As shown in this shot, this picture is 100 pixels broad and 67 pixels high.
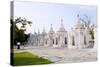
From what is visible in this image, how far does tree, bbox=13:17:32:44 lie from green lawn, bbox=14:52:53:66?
0.56 ft

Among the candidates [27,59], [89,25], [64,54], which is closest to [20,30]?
[27,59]

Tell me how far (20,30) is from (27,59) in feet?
1.22

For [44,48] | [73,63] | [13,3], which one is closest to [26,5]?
[13,3]

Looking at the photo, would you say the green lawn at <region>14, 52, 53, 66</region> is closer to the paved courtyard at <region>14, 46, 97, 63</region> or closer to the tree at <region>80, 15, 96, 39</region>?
the paved courtyard at <region>14, 46, 97, 63</region>

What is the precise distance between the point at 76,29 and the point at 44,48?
0.54 m

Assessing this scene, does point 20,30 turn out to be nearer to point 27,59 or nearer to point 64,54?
point 27,59

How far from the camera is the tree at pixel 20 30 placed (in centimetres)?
262

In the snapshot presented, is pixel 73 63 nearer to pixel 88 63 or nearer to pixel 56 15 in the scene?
pixel 88 63

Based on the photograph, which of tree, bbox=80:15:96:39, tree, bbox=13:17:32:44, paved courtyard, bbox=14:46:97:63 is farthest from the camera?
tree, bbox=80:15:96:39

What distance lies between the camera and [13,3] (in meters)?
2.61

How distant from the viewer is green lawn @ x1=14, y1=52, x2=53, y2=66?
2.63 meters

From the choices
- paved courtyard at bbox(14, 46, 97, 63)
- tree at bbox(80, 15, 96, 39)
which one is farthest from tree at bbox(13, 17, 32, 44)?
tree at bbox(80, 15, 96, 39)

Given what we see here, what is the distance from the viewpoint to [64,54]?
2.89 meters

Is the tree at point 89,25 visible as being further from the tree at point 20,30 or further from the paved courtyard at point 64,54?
the tree at point 20,30
